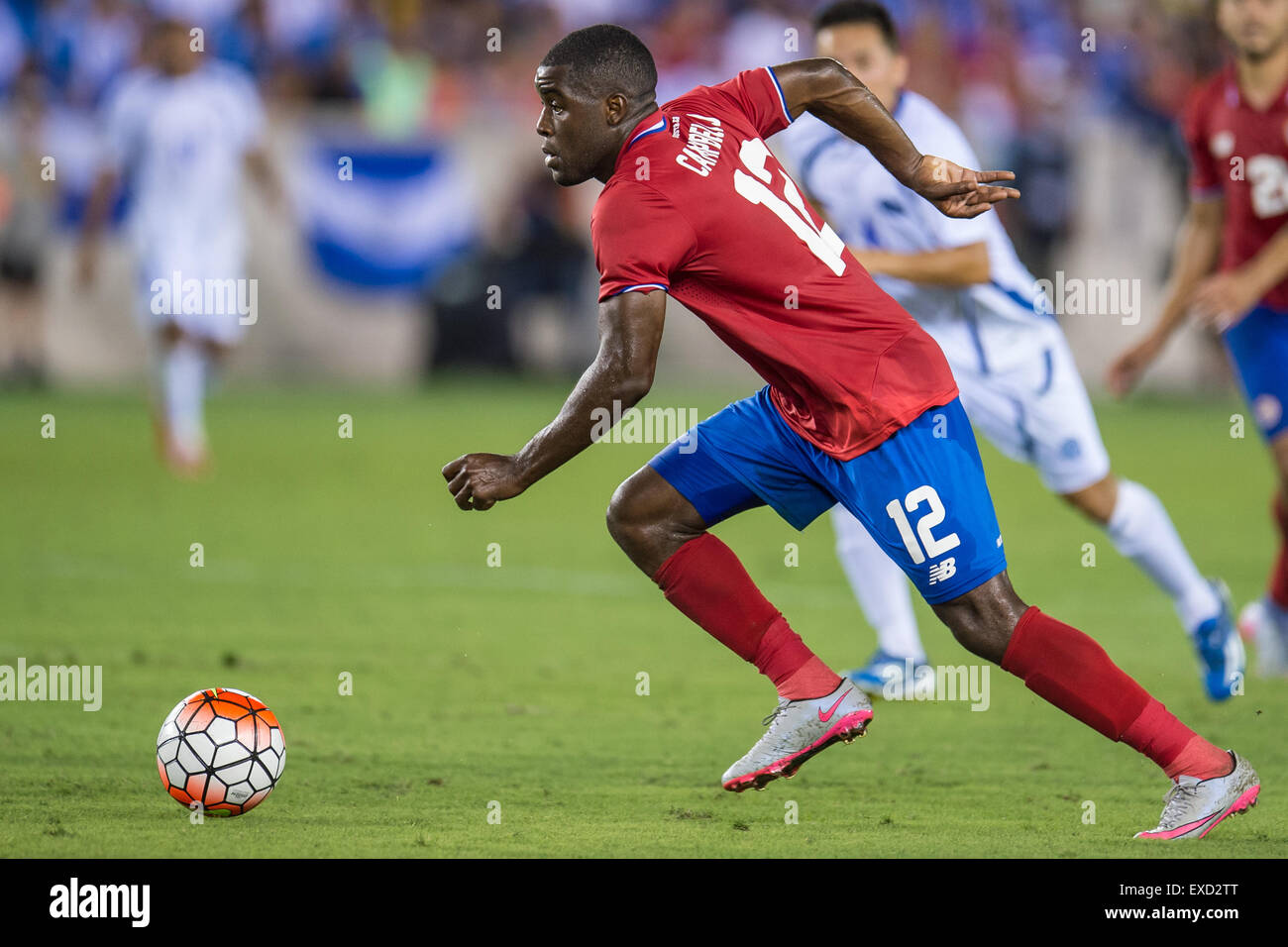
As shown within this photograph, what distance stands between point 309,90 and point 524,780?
1577 cm

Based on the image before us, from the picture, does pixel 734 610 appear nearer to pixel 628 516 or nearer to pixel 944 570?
pixel 628 516

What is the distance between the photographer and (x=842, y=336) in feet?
16.2

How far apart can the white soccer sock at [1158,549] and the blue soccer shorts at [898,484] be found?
2.17 meters

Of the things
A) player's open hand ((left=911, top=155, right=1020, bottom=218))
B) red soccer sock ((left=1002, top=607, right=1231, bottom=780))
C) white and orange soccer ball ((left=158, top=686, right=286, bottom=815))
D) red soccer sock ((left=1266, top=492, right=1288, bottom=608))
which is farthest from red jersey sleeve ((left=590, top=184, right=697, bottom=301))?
red soccer sock ((left=1266, top=492, right=1288, bottom=608))

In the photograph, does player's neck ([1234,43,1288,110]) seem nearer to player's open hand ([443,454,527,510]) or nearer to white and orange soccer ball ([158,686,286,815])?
player's open hand ([443,454,527,510])

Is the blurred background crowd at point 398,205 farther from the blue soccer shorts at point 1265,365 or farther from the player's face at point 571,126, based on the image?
the player's face at point 571,126

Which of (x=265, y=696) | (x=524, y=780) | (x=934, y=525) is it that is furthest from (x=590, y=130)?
(x=265, y=696)

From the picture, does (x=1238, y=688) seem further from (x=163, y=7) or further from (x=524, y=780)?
(x=163, y=7)

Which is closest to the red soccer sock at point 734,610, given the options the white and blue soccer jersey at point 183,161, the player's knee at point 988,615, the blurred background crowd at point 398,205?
the player's knee at point 988,615

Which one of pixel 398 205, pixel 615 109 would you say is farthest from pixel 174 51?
pixel 615 109

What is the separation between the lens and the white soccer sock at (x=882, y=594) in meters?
7.02

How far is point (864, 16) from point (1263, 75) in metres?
1.73

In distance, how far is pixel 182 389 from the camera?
13.7 meters

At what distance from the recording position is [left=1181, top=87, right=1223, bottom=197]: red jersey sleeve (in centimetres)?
771
